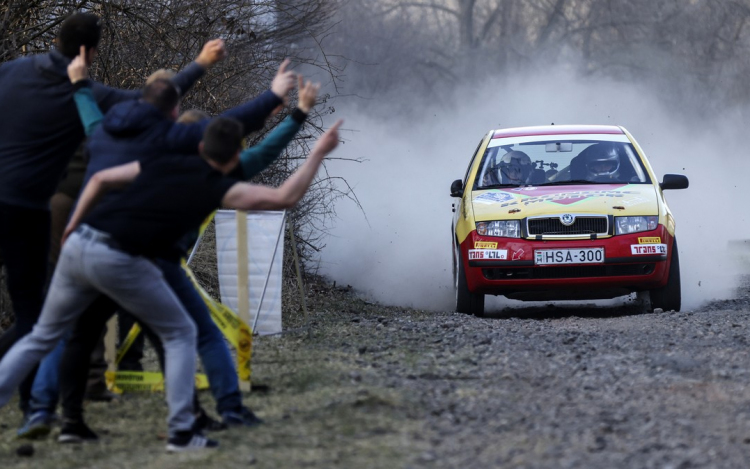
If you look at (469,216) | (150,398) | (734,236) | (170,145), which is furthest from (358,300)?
(734,236)

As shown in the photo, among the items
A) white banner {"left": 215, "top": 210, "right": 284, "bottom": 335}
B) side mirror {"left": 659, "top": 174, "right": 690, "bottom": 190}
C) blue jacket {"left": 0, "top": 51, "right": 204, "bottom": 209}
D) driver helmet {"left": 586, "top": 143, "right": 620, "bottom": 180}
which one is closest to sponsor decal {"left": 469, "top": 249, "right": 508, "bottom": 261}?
driver helmet {"left": 586, "top": 143, "right": 620, "bottom": 180}

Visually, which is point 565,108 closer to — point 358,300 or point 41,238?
point 358,300

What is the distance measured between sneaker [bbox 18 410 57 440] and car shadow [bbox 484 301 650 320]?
6.63 meters

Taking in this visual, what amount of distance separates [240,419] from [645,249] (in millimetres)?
5831

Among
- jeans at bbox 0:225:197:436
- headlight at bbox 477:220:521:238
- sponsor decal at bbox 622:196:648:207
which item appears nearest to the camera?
jeans at bbox 0:225:197:436

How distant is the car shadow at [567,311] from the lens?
12352mm

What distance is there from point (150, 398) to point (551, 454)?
259cm

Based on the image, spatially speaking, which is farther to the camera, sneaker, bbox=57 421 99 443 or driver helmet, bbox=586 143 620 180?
driver helmet, bbox=586 143 620 180

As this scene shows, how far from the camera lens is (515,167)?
12.1 m

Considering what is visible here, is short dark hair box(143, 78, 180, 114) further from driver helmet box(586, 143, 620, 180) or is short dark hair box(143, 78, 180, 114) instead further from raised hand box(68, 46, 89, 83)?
driver helmet box(586, 143, 620, 180)

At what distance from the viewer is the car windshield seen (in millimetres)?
11906

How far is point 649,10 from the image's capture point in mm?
31094

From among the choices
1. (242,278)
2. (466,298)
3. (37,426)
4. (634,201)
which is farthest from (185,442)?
(634,201)

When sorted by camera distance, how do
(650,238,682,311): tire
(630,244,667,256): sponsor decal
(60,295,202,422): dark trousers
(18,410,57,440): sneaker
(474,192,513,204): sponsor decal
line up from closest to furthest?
1. (60,295,202,422): dark trousers
2. (18,410,57,440): sneaker
3. (630,244,667,256): sponsor decal
4. (650,238,682,311): tire
5. (474,192,513,204): sponsor decal
